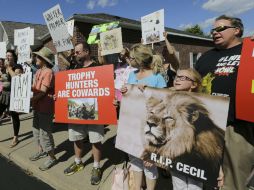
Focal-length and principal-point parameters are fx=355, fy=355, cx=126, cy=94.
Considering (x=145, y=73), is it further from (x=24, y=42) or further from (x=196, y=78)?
(x=24, y=42)

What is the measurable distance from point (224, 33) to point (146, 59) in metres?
0.94

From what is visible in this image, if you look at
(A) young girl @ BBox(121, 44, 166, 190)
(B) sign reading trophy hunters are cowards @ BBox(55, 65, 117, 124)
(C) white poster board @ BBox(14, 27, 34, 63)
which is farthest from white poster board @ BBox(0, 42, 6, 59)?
(A) young girl @ BBox(121, 44, 166, 190)

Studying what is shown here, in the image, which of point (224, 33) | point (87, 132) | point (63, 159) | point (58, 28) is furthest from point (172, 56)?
point (63, 159)

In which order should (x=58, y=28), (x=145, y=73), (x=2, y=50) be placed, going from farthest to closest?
(x=2, y=50), (x=58, y=28), (x=145, y=73)

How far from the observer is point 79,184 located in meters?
4.77

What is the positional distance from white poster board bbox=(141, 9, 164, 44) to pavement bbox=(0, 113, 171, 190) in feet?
6.90

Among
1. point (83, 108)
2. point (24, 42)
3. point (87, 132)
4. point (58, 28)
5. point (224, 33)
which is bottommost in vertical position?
point (87, 132)

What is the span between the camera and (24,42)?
28.0ft

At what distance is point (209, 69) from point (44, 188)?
2943mm

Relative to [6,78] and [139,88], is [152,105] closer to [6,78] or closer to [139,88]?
[139,88]

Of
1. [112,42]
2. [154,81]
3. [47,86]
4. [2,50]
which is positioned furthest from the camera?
[2,50]

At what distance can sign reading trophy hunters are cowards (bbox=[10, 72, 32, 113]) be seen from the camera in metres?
5.67

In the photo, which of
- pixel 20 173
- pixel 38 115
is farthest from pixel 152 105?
pixel 20 173

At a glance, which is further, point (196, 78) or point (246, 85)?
point (196, 78)
